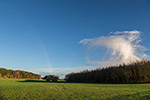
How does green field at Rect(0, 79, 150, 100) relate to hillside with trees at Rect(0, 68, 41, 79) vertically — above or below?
below

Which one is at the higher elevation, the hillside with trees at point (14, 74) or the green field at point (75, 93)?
the hillside with trees at point (14, 74)

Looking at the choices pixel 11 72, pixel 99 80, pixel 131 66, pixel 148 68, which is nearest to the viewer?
pixel 148 68

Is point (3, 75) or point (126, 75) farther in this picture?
point (3, 75)

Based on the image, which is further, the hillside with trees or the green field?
the hillside with trees

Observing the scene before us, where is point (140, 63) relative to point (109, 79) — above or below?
above

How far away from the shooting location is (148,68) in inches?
384

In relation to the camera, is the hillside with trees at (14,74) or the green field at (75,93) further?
the hillside with trees at (14,74)

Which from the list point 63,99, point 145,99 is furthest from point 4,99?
point 145,99

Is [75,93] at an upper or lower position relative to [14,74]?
lower

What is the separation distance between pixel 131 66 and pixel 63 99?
9.79 metres

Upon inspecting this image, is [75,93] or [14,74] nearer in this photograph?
[75,93]

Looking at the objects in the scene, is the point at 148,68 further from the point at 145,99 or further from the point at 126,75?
the point at 145,99

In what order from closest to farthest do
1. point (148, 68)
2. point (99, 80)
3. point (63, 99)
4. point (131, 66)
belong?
1. point (63, 99)
2. point (148, 68)
3. point (131, 66)
4. point (99, 80)

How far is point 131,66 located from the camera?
34.7ft
